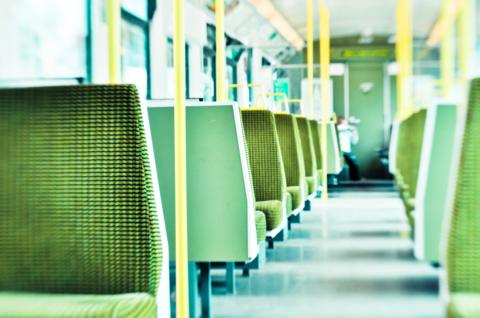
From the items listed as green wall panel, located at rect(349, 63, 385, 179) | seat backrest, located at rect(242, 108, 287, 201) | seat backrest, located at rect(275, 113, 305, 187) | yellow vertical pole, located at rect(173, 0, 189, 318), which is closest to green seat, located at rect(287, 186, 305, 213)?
seat backrest, located at rect(275, 113, 305, 187)

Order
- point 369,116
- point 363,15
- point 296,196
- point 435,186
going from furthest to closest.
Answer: point 369,116, point 363,15, point 296,196, point 435,186

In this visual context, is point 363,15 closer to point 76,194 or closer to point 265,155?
point 265,155

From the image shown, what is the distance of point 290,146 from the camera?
4.50 meters

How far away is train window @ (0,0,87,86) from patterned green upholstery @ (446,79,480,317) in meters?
2.23

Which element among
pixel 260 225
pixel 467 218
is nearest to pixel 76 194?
pixel 467 218

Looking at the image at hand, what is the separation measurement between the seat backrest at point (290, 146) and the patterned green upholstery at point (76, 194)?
→ 2.77 metres

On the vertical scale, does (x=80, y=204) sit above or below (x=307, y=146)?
below

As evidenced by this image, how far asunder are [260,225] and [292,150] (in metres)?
1.50

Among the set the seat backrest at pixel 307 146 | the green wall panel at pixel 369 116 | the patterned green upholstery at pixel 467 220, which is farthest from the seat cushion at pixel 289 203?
the green wall panel at pixel 369 116

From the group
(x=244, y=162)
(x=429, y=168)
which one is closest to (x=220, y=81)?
(x=244, y=162)

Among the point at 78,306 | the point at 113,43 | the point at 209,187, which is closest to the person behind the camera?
the point at 78,306

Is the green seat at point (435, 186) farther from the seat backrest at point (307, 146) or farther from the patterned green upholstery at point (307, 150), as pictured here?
the seat backrest at point (307, 146)

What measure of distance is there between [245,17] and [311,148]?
5.13m

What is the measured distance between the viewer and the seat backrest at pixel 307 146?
575cm
